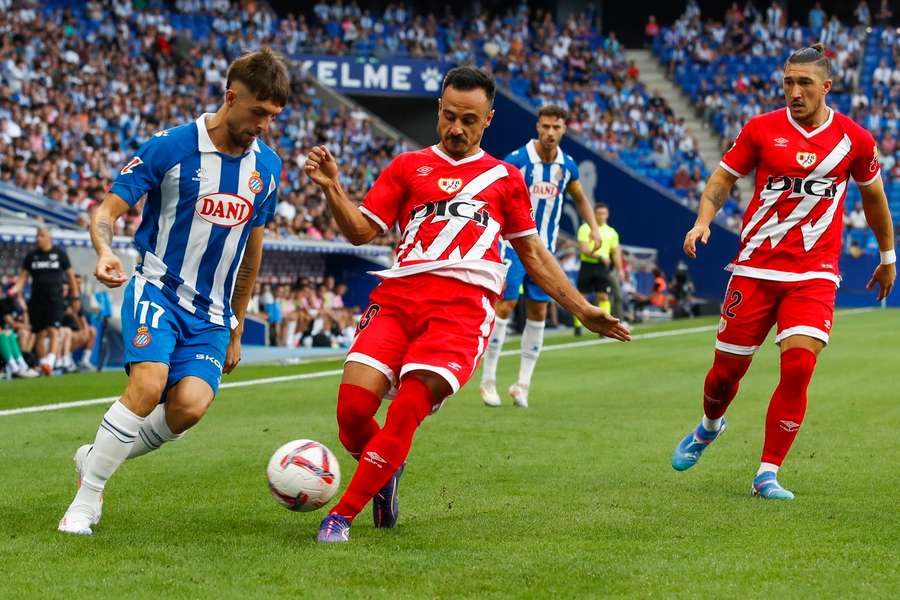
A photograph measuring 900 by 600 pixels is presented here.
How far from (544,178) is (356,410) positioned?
684cm

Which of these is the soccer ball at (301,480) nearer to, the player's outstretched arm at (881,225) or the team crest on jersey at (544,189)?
the player's outstretched arm at (881,225)

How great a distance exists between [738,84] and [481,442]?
3778 centimetres

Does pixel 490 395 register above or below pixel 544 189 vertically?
below

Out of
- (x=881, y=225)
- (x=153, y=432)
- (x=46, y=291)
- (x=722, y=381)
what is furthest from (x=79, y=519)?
(x=46, y=291)

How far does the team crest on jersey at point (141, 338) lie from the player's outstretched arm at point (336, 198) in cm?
102

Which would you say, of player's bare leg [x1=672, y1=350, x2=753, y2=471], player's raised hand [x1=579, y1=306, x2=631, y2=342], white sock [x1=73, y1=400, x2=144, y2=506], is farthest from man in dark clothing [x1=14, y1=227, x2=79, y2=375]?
player's raised hand [x1=579, y1=306, x2=631, y2=342]

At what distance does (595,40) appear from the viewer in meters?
48.1

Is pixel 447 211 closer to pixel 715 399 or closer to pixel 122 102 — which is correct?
pixel 715 399

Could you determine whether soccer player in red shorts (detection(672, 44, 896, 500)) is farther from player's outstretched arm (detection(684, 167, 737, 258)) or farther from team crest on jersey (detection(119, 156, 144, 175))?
team crest on jersey (detection(119, 156, 144, 175))

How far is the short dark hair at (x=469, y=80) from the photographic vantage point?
19.6 feet

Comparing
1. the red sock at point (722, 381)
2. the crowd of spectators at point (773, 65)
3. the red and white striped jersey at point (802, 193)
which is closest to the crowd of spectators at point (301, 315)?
the red sock at point (722, 381)

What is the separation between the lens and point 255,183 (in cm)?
623

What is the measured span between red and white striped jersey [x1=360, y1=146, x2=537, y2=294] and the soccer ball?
36.9 inches

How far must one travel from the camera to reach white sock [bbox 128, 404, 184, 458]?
623 centimetres
